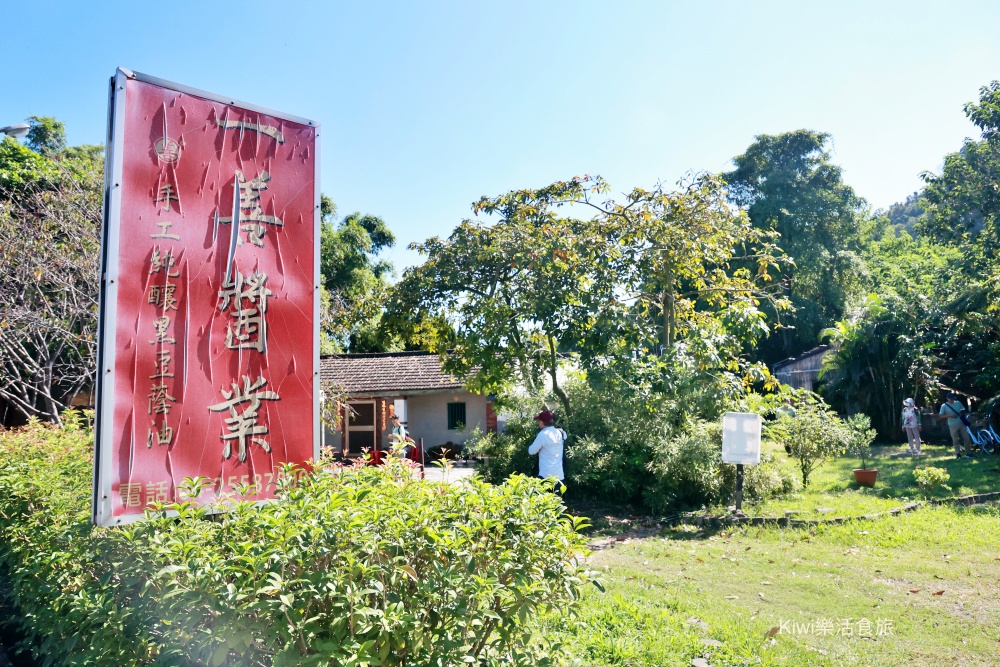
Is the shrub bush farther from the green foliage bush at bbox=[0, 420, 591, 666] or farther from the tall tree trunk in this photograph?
the green foliage bush at bbox=[0, 420, 591, 666]

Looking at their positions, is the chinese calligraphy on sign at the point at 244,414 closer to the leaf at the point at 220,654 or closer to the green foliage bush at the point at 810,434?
the leaf at the point at 220,654

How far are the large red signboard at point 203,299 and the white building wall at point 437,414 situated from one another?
19.2 m

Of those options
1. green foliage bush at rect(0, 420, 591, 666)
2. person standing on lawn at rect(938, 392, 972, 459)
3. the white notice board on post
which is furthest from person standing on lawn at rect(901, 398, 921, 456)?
green foliage bush at rect(0, 420, 591, 666)

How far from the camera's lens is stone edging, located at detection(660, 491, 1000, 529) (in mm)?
9422

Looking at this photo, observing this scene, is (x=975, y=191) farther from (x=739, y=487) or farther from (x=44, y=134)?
(x=44, y=134)

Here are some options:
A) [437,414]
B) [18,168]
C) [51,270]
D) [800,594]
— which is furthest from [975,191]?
[18,168]

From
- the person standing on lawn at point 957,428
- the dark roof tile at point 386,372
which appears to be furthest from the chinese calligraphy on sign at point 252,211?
the person standing on lawn at point 957,428

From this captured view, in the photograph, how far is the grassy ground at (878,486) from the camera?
10.5 meters

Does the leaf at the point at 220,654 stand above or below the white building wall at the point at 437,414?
below

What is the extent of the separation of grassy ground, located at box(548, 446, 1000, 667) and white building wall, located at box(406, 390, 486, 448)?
13.7 m

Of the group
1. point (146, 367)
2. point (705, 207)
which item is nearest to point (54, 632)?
point (146, 367)

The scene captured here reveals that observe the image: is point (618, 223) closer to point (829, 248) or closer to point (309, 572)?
point (309, 572)

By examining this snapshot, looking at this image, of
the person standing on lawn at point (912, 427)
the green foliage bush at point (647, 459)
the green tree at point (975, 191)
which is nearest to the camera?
the green foliage bush at point (647, 459)

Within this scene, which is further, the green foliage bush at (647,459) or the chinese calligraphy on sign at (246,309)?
the green foliage bush at (647,459)
